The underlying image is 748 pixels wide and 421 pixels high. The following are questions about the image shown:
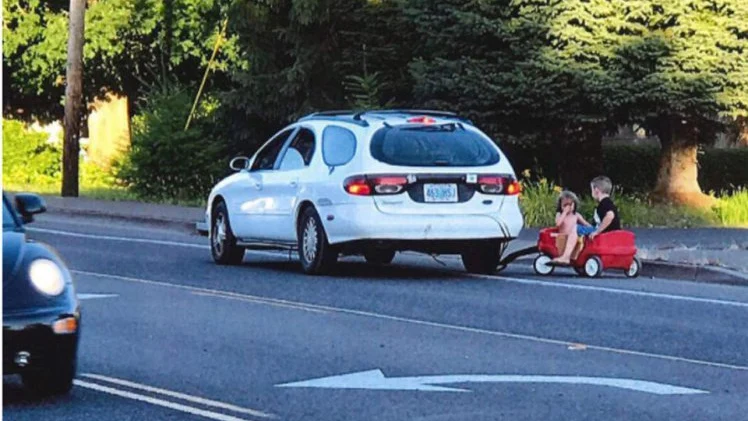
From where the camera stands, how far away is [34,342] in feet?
29.3

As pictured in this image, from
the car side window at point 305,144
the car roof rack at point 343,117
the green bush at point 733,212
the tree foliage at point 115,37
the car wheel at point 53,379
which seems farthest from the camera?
the tree foliage at point 115,37

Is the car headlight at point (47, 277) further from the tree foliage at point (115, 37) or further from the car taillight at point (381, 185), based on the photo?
the tree foliage at point (115, 37)

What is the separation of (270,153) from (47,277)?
10134 mm

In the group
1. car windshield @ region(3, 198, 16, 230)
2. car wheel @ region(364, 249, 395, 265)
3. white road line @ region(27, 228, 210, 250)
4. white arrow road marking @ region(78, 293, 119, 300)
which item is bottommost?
white road line @ region(27, 228, 210, 250)

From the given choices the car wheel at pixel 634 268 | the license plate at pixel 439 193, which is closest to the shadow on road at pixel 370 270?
the license plate at pixel 439 193

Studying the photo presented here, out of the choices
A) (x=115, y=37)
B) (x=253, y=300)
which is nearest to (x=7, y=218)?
(x=253, y=300)

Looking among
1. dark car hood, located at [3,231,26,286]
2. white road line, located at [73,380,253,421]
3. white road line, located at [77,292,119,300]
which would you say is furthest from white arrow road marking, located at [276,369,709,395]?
white road line, located at [77,292,119,300]

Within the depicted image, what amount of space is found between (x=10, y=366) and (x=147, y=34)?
128 feet

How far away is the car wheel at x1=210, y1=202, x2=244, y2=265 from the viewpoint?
1941 cm

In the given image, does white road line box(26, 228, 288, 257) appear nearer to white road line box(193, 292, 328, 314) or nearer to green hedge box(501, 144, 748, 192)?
white road line box(193, 292, 328, 314)

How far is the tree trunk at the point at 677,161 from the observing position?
30.0m

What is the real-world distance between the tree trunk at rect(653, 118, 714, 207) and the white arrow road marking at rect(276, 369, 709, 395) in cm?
1982

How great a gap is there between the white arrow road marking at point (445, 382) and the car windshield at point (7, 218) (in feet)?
5.47

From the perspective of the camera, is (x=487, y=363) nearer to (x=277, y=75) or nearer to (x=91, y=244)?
(x=91, y=244)
